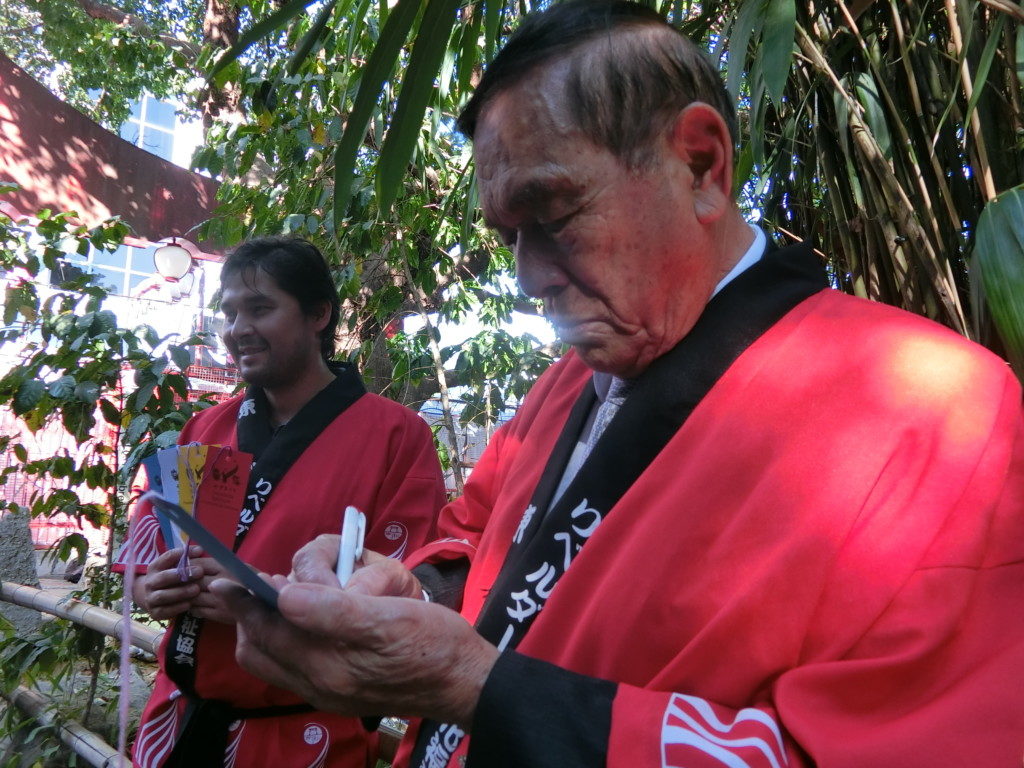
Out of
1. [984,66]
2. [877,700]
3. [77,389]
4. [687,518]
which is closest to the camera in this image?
[877,700]

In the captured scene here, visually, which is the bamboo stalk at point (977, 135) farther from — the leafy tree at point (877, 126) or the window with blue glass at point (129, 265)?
the window with blue glass at point (129, 265)

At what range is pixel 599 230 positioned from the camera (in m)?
1.02

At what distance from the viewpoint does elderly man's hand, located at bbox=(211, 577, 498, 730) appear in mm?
776

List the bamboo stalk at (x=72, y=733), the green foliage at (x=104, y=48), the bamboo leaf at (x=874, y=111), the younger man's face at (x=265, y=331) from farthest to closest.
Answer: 1. the green foliage at (x=104, y=48)
2. the bamboo stalk at (x=72, y=733)
3. the younger man's face at (x=265, y=331)
4. the bamboo leaf at (x=874, y=111)

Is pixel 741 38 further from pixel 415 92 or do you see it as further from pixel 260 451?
pixel 260 451

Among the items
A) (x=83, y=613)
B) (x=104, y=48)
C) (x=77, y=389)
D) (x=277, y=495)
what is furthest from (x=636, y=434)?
(x=104, y=48)

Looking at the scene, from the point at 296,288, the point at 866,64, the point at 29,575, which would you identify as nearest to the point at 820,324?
the point at 866,64

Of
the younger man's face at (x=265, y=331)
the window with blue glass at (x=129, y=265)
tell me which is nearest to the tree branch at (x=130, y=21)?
Answer: the younger man's face at (x=265, y=331)

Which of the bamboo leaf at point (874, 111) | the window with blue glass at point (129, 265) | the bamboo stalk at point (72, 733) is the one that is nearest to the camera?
the bamboo leaf at point (874, 111)

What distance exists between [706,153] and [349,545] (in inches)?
26.4

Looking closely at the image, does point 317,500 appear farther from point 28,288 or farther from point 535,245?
point 28,288

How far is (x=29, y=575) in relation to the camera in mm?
4391

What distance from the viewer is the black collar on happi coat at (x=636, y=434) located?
0.99 metres

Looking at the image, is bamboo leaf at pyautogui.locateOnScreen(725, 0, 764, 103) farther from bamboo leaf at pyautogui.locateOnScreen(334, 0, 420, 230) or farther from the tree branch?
the tree branch
